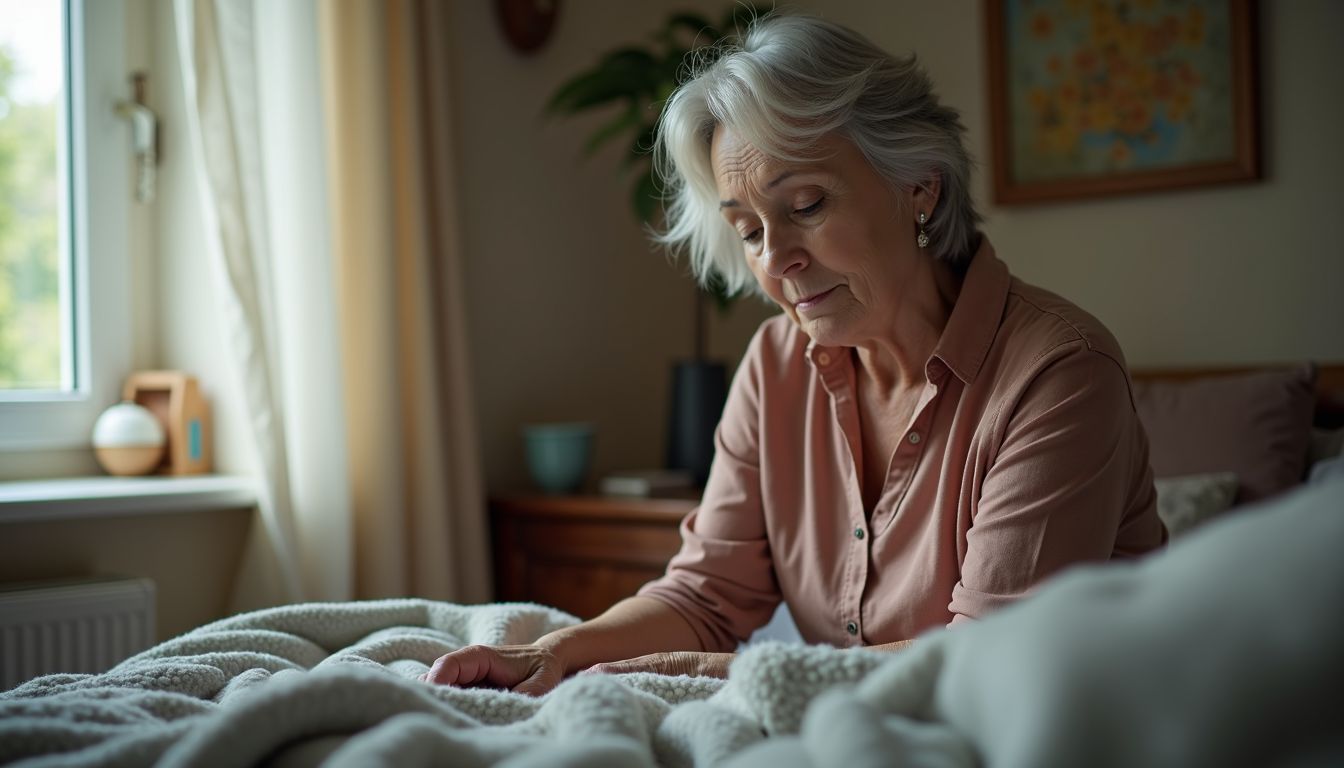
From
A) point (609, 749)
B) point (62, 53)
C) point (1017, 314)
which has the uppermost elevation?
point (62, 53)

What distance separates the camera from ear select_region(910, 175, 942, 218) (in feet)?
4.93

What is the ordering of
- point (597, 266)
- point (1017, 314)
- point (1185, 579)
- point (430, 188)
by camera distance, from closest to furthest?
point (1185, 579) < point (1017, 314) < point (430, 188) < point (597, 266)

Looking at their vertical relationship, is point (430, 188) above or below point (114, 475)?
above

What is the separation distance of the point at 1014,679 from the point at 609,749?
23cm

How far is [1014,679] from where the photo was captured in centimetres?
52

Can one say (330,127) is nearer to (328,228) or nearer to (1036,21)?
(328,228)

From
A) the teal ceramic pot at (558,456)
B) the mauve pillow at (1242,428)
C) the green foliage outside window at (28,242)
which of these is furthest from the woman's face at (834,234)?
the green foliage outside window at (28,242)

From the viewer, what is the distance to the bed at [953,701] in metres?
0.47

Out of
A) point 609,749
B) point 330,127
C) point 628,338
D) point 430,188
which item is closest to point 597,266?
point 628,338

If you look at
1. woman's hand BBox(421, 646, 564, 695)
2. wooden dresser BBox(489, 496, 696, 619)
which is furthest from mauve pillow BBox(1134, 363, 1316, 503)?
woman's hand BBox(421, 646, 564, 695)

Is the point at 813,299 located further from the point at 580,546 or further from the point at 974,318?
the point at 580,546

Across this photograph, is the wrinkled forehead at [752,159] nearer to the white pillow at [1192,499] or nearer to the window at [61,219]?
the white pillow at [1192,499]

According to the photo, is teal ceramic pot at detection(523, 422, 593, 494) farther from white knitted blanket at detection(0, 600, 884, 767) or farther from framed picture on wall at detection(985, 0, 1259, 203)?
white knitted blanket at detection(0, 600, 884, 767)

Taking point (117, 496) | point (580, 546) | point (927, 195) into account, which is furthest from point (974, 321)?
point (117, 496)
